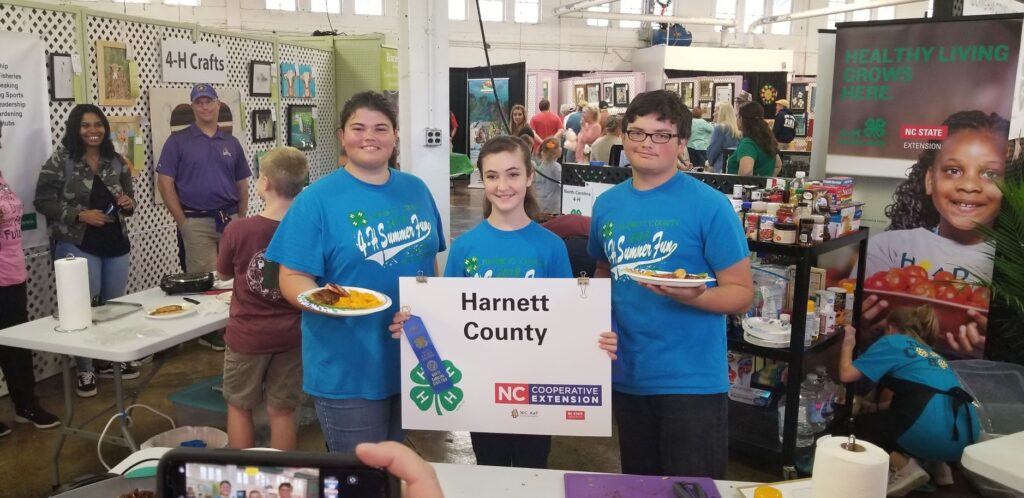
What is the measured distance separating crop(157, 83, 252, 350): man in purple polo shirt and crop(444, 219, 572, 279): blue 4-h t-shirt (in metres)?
3.71

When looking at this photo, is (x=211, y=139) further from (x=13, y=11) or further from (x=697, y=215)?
(x=697, y=215)

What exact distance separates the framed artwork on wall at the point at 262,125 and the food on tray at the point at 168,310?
3702mm

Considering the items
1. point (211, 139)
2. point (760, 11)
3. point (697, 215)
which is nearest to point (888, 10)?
point (760, 11)

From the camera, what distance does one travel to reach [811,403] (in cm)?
385

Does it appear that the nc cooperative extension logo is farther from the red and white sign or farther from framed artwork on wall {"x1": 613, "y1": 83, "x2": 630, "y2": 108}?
framed artwork on wall {"x1": 613, "y1": 83, "x2": 630, "y2": 108}

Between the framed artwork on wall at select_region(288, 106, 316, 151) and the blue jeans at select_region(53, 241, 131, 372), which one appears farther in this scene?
the framed artwork on wall at select_region(288, 106, 316, 151)

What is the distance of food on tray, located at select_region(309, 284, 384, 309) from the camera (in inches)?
80.7

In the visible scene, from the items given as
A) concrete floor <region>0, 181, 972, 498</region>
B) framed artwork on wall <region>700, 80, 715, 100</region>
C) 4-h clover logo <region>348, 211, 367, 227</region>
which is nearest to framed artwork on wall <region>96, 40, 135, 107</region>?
concrete floor <region>0, 181, 972, 498</region>

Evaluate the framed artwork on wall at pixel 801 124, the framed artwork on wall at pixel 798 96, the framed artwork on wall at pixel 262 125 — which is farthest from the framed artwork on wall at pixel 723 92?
the framed artwork on wall at pixel 262 125

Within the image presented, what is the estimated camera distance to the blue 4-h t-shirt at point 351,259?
2148 millimetres

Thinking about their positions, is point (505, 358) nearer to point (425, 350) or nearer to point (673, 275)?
point (425, 350)

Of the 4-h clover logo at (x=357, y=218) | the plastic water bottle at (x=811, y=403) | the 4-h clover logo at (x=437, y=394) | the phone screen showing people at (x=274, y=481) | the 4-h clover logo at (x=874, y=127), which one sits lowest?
the plastic water bottle at (x=811, y=403)

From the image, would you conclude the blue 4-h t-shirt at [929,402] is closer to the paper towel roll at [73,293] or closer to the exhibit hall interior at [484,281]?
the exhibit hall interior at [484,281]

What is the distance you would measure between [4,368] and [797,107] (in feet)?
48.8
